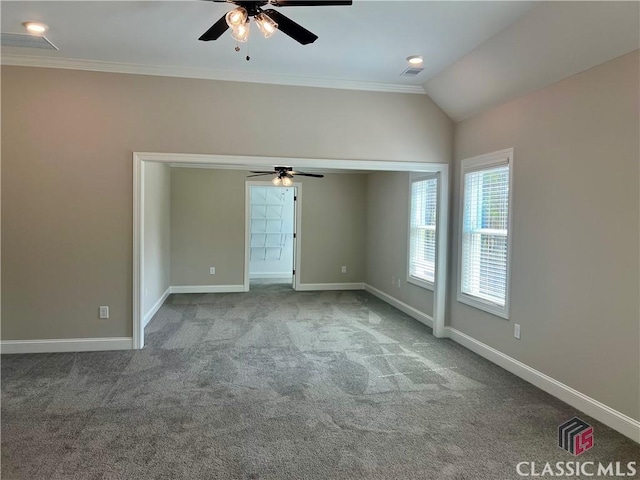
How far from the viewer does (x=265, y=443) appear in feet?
8.72

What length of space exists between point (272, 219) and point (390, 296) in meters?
4.35

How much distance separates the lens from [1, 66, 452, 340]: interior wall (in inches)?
165

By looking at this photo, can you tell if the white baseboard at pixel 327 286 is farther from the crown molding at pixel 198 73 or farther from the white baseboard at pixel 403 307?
the crown molding at pixel 198 73

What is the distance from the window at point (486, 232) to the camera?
4.10 metres

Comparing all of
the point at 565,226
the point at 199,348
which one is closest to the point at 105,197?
the point at 199,348

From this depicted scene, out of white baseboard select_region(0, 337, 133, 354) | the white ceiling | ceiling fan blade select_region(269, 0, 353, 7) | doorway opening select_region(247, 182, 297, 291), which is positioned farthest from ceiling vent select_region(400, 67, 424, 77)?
doorway opening select_region(247, 182, 297, 291)

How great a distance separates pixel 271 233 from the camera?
1030cm

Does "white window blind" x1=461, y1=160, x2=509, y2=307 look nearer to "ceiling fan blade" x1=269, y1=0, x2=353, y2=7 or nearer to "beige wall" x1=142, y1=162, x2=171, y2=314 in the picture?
"ceiling fan blade" x1=269, y1=0, x2=353, y2=7

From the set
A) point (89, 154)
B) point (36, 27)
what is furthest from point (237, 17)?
point (89, 154)

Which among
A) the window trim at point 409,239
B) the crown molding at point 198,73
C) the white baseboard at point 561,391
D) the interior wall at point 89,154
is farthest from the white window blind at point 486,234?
the interior wall at point 89,154

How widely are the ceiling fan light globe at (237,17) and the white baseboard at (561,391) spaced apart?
3.50 meters

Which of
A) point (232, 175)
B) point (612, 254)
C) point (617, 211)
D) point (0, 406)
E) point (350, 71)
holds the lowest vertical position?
point (0, 406)

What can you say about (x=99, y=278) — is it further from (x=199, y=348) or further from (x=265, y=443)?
(x=265, y=443)

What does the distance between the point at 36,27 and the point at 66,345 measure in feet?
9.95
